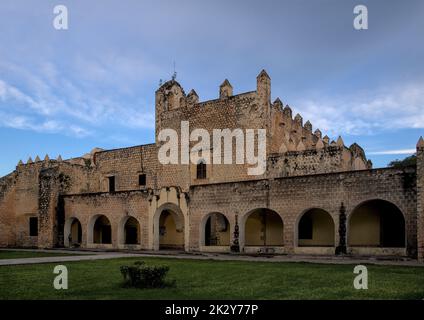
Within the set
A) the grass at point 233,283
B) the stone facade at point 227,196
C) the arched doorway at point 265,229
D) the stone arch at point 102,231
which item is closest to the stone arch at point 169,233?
the stone facade at point 227,196

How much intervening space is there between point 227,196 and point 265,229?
366 cm

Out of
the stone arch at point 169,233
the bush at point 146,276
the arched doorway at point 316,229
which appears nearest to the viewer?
the bush at point 146,276

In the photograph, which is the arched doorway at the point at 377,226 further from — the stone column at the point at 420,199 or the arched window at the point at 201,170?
the arched window at the point at 201,170

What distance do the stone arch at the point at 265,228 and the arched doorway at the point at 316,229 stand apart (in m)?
1.13

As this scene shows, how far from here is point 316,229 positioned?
2373 centimetres

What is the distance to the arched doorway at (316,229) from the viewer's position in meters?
23.2

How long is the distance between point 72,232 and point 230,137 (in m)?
12.6

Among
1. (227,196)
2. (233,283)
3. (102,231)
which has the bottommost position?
(102,231)

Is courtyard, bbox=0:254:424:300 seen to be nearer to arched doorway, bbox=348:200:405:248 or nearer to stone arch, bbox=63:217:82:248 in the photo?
arched doorway, bbox=348:200:405:248

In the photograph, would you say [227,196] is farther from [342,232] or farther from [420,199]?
[420,199]
